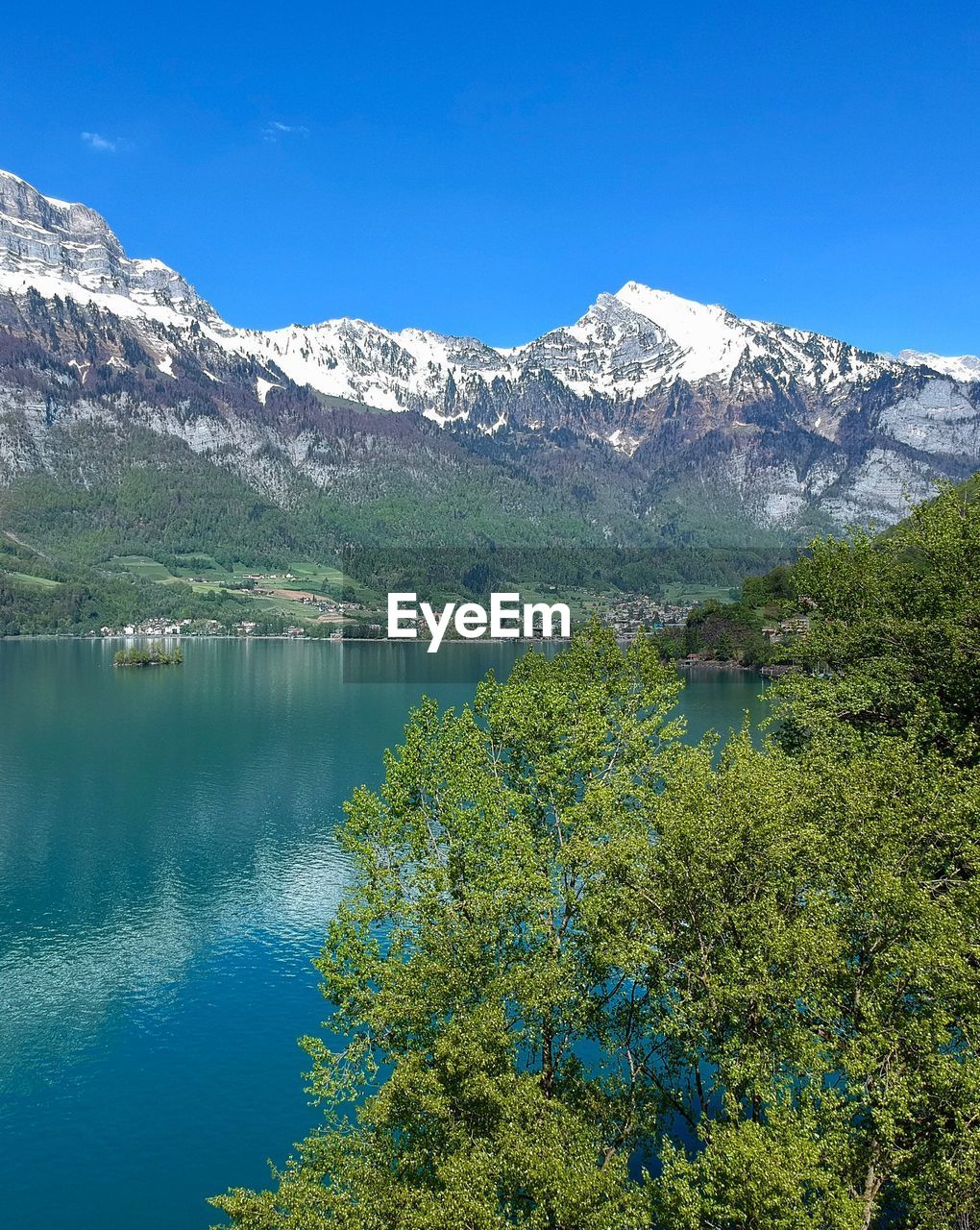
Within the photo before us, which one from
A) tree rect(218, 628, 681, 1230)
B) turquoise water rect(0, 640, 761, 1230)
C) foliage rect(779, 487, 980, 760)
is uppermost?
foliage rect(779, 487, 980, 760)

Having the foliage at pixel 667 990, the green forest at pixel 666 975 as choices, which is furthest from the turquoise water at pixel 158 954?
the foliage at pixel 667 990

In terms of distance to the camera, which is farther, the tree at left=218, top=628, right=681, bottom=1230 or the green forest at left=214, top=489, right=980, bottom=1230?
the tree at left=218, top=628, right=681, bottom=1230

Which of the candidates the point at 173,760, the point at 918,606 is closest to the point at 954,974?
the point at 918,606

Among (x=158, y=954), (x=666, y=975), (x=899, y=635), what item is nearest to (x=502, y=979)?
(x=666, y=975)

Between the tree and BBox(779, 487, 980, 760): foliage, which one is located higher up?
BBox(779, 487, 980, 760): foliage

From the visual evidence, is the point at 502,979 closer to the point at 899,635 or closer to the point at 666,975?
the point at 666,975

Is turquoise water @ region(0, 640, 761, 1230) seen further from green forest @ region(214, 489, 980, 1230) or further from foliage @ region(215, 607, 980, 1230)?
foliage @ region(215, 607, 980, 1230)

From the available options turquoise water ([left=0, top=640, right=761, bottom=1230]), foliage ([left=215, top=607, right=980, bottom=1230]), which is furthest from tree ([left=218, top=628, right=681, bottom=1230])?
turquoise water ([left=0, top=640, right=761, bottom=1230])

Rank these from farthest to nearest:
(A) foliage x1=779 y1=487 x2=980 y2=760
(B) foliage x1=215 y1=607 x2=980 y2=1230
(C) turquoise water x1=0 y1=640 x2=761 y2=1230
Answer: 1. (A) foliage x1=779 y1=487 x2=980 y2=760
2. (C) turquoise water x1=0 y1=640 x2=761 y2=1230
3. (B) foliage x1=215 y1=607 x2=980 y2=1230
